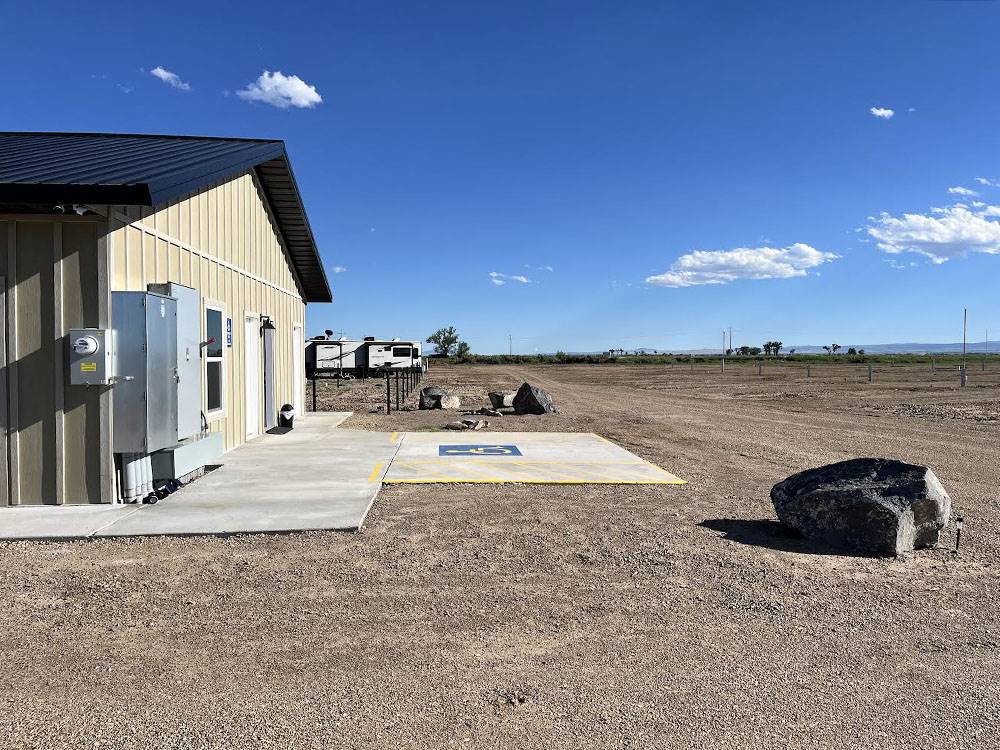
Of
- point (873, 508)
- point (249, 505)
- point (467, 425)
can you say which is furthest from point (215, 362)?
point (873, 508)

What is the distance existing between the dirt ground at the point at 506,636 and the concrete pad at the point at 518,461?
1.49m

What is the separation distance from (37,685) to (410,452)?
7.85 m

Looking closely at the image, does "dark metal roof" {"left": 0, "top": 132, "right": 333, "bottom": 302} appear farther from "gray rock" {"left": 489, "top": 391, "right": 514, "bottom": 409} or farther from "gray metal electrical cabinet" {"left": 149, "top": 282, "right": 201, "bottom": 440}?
"gray rock" {"left": 489, "top": 391, "right": 514, "bottom": 409}

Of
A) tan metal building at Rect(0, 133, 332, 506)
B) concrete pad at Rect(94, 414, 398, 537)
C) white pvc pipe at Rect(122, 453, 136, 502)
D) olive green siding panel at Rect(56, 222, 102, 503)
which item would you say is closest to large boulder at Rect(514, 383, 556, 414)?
concrete pad at Rect(94, 414, 398, 537)

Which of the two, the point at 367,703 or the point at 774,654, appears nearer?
the point at 367,703

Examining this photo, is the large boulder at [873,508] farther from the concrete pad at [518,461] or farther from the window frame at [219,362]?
the window frame at [219,362]

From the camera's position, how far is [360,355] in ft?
132

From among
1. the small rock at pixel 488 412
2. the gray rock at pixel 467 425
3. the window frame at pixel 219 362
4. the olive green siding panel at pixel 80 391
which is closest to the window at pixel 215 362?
the window frame at pixel 219 362

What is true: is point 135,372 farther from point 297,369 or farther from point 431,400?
point 431,400

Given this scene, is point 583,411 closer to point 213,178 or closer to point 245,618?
point 213,178

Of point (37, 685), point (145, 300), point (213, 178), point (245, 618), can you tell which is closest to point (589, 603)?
point (245, 618)

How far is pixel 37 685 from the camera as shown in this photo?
343 centimetres

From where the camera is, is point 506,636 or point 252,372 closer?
point 506,636

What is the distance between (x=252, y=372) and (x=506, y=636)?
32.4ft
